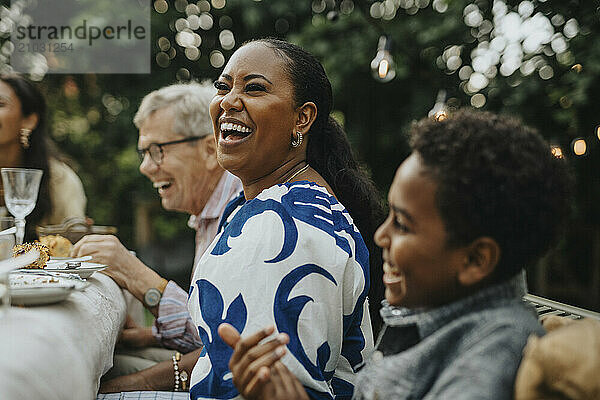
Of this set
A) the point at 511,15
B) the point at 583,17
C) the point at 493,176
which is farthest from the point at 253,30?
the point at 493,176

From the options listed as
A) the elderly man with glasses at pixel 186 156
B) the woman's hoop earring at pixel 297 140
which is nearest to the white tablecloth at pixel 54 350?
the woman's hoop earring at pixel 297 140

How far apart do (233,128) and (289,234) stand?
19.7 inches

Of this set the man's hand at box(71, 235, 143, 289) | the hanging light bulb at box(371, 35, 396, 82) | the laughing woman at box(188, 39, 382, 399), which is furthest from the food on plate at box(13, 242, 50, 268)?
the hanging light bulb at box(371, 35, 396, 82)

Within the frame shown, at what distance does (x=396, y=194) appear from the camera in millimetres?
1213

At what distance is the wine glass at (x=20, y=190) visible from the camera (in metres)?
2.56

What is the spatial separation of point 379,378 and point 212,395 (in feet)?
1.55

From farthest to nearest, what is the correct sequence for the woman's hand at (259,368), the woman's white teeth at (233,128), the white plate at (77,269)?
the white plate at (77,269) < the woman's white teeth at (233,128) < the woman's hand at (259,368)

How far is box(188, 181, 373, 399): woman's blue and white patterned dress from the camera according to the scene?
1.44m

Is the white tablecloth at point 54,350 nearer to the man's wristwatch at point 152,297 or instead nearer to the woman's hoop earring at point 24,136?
the man's wristwatch at point 152,297

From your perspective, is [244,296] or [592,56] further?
[592,56]

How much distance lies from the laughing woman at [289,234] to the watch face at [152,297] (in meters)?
0.60

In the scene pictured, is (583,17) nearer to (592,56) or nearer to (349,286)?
(592,56)

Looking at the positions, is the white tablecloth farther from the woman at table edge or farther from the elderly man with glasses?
the woman at table edge

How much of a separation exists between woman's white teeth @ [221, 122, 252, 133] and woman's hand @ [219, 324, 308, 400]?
75cm
